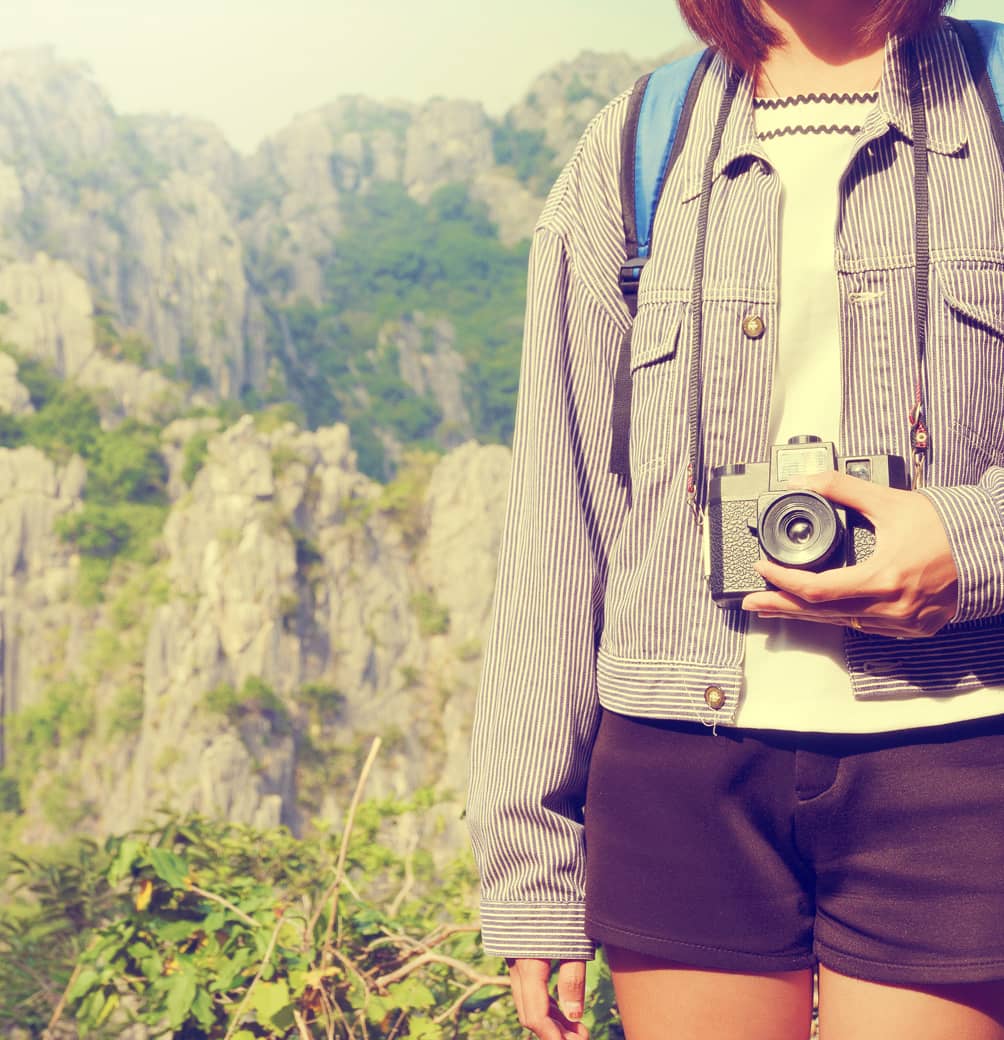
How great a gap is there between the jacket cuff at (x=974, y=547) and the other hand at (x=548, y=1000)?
39 centimetres

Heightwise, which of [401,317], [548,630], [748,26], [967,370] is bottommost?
[548,630]

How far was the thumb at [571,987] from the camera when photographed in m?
0.91

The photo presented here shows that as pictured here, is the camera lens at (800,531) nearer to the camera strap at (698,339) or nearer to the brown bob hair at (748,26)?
the camera strap at (698,339)

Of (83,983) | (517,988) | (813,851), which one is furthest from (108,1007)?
(813,851)

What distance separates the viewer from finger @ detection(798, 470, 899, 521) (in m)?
0.77

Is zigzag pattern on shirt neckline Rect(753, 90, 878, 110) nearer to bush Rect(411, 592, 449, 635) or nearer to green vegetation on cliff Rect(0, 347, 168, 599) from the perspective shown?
bush Rect(411, 592, 449, 635)

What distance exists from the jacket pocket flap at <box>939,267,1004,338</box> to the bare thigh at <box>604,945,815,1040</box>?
0.46m

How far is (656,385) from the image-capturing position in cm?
92

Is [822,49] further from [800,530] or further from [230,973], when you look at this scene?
[230,973]

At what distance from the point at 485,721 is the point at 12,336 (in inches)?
1540

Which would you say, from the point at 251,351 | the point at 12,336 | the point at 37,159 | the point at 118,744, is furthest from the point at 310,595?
the point at 37,159

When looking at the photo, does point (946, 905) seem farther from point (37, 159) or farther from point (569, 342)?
point (37, 159)

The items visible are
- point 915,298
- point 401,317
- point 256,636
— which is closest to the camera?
point 915,298

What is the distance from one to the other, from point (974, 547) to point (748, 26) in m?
0.44
